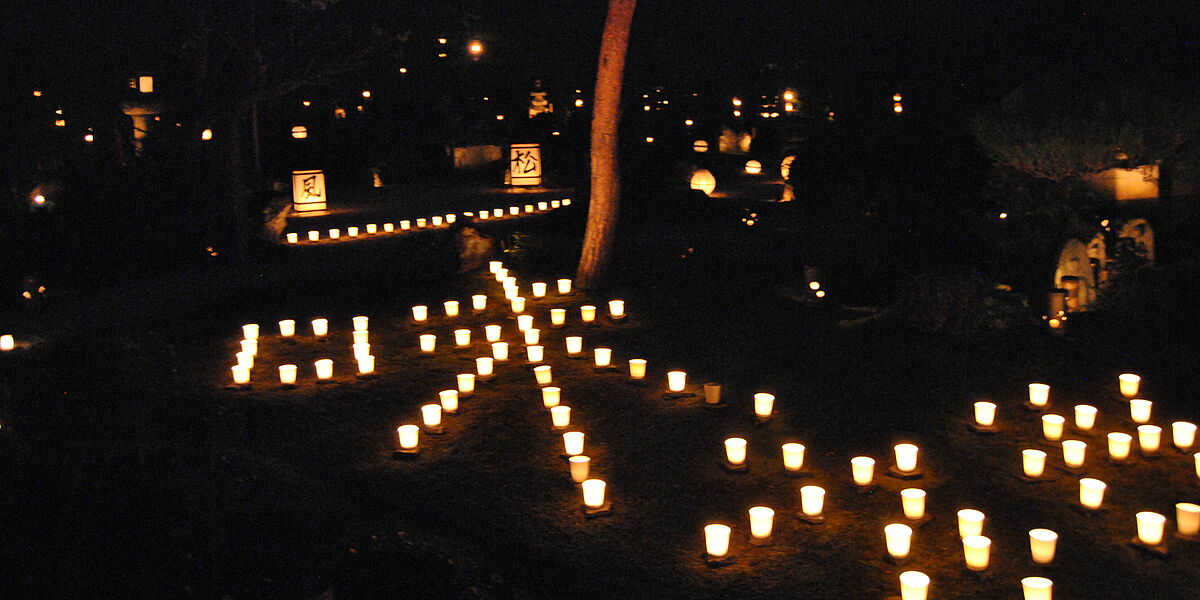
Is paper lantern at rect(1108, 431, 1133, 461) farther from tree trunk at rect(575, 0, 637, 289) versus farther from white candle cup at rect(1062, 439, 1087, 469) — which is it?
tree trunk at rect(575, 0, 637, 289)

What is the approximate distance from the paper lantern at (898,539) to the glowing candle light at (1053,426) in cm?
212

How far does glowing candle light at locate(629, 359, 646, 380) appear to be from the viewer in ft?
26.5

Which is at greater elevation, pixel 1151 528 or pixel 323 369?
pixel 323 369

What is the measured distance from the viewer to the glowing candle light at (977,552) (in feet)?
16.1

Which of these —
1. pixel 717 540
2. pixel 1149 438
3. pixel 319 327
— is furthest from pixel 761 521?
pixel 319 327

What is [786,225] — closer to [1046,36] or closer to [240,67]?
[1046,36]

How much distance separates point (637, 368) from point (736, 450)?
1.94 m

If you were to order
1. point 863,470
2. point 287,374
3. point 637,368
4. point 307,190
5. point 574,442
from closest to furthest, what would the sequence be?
1. point 863,470
2. point 574,442
3. point 637,368
4. point 287,374
5. point 307,190

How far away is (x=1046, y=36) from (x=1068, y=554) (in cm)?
775

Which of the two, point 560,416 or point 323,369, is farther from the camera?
point 323,369

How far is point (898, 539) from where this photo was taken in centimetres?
504

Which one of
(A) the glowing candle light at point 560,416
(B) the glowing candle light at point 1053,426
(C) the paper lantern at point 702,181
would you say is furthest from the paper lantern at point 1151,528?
(C) the paper lantern at point 702,181

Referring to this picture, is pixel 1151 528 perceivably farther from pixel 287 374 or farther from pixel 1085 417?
pixel 287 374

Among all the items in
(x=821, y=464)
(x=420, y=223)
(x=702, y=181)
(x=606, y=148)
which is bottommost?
(x=821, y=464)
